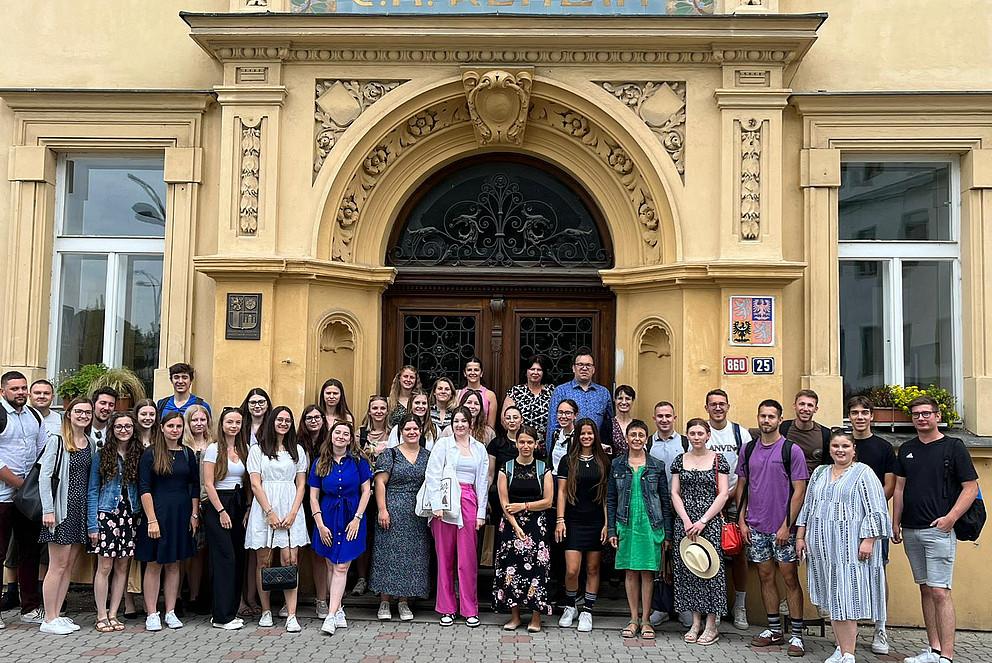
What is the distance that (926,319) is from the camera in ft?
28.5

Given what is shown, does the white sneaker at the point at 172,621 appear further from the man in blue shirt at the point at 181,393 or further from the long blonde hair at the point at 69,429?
the man in blue shirt at the point at 181,393

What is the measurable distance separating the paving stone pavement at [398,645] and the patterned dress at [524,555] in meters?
0.24

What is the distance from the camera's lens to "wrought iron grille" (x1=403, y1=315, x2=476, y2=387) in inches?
355

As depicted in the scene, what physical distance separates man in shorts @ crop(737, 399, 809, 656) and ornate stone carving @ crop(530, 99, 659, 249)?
7.58 ft

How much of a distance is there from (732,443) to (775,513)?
0.67 m

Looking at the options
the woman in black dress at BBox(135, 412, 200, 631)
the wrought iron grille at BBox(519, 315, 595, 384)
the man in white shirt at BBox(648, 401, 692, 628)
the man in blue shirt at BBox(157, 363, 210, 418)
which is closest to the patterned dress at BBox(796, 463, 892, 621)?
the man in white shirt at BBox(648, 401, 692, 628)

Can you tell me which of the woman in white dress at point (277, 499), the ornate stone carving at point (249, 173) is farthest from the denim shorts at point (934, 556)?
the ornate stone carving at point (249, 173)

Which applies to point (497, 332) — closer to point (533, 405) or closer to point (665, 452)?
point (533, 405)

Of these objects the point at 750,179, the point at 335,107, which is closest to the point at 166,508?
the point at 335,107

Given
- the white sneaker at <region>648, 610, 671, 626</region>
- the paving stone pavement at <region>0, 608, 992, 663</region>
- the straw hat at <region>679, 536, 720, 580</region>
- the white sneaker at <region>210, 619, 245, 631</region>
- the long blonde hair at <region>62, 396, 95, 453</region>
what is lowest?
the paving stone pavement at <region>0, 608, 992, 663</region>

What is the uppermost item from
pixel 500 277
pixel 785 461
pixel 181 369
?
pixel 500 277

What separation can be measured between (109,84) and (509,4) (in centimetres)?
374

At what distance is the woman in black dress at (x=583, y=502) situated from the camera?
7.18 metres

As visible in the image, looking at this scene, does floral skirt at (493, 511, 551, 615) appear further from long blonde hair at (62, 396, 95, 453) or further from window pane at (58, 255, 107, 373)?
window pane at (58, 255, 107, 373)
